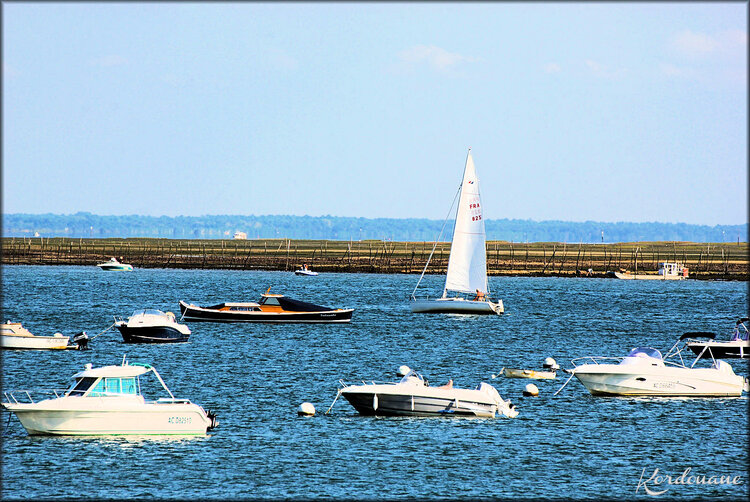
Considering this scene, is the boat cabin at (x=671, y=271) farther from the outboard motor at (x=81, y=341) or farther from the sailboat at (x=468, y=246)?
the outboard motor at (x=81, y=341)

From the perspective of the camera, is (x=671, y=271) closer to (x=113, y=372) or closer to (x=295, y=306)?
(x=295, y=306)

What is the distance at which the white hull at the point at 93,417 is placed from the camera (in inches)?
1585

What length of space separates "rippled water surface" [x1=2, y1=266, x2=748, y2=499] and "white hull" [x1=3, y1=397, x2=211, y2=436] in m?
0.50

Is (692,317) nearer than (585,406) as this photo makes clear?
No

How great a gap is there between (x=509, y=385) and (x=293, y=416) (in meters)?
16.3

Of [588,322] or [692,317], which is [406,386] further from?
[692,317]

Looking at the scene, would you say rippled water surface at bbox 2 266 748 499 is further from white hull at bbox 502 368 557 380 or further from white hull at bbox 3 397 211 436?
white hull at bbox 502 368 557 380

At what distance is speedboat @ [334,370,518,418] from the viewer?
46281 millimetres

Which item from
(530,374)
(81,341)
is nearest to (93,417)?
(81,341)

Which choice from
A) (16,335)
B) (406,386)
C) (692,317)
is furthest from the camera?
(692,317)

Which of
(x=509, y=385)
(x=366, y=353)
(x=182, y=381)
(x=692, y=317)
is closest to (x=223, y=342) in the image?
(x=366, y=353)

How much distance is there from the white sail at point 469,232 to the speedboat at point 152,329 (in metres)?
31.5

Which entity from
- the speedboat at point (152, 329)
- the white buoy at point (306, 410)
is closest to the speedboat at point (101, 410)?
the white buoy at point (306, 410)

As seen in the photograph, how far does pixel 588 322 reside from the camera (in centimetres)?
10531
